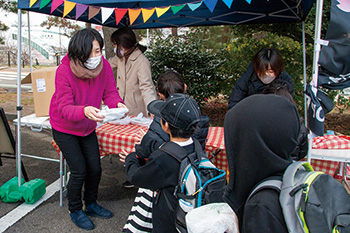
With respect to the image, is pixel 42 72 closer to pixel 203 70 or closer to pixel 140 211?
pixel 140 211

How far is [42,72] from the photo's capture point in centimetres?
334

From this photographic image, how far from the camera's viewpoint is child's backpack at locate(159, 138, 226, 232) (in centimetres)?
156

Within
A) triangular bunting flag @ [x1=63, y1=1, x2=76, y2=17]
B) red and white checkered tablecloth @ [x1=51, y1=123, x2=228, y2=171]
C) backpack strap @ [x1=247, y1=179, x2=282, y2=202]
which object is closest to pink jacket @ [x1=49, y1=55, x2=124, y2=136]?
red and white checkered tablecloth @ [x1=51, y1=123, x2=228, y2=171]

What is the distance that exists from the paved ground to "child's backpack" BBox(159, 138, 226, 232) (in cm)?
140

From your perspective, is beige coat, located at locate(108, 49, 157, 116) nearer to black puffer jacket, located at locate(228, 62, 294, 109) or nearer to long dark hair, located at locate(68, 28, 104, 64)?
black puffer jacket, located at locate(228, 62, 294, 109)

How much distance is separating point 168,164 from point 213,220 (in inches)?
22.8

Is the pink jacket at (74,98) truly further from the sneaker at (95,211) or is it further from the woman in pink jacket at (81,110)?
the sneaker at (95,211)

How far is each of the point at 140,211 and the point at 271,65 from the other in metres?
1.91

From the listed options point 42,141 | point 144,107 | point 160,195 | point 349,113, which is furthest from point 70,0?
point 349,113

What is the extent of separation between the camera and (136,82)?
3525 millimetres

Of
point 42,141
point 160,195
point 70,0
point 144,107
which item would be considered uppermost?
point 70,0

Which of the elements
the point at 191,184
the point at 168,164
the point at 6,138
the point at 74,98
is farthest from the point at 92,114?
the point at 6,138

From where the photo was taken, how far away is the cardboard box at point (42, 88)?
335cm

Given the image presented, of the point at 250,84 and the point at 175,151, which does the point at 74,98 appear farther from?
the point at 250,84
